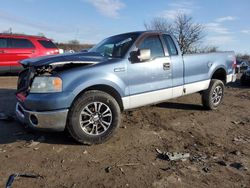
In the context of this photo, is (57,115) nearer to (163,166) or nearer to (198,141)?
(163,166)

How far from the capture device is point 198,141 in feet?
17.2

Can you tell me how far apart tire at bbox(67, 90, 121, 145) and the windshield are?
978mm

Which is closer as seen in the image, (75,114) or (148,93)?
(75,114)

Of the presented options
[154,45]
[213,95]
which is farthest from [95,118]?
[213,95]

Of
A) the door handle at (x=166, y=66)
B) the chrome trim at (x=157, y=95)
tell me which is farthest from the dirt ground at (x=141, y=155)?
the door handle at (x=166, y=66)

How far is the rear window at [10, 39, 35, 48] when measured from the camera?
43.0ft

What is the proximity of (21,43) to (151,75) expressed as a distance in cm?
915

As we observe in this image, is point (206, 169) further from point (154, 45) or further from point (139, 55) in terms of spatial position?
point (154, 45)

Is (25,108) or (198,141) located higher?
(25,108)

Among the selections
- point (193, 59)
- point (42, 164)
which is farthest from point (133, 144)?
point (193, 59)

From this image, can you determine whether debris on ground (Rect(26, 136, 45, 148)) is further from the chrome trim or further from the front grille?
the chrome trim

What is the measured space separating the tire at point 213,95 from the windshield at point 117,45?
8.16 feet

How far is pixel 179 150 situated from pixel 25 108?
2.45 m

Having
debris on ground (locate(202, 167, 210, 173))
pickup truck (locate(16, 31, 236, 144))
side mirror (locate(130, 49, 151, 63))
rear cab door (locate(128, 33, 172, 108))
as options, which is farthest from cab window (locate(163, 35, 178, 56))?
debris on ground (locate(202, 167, 210, 173))
